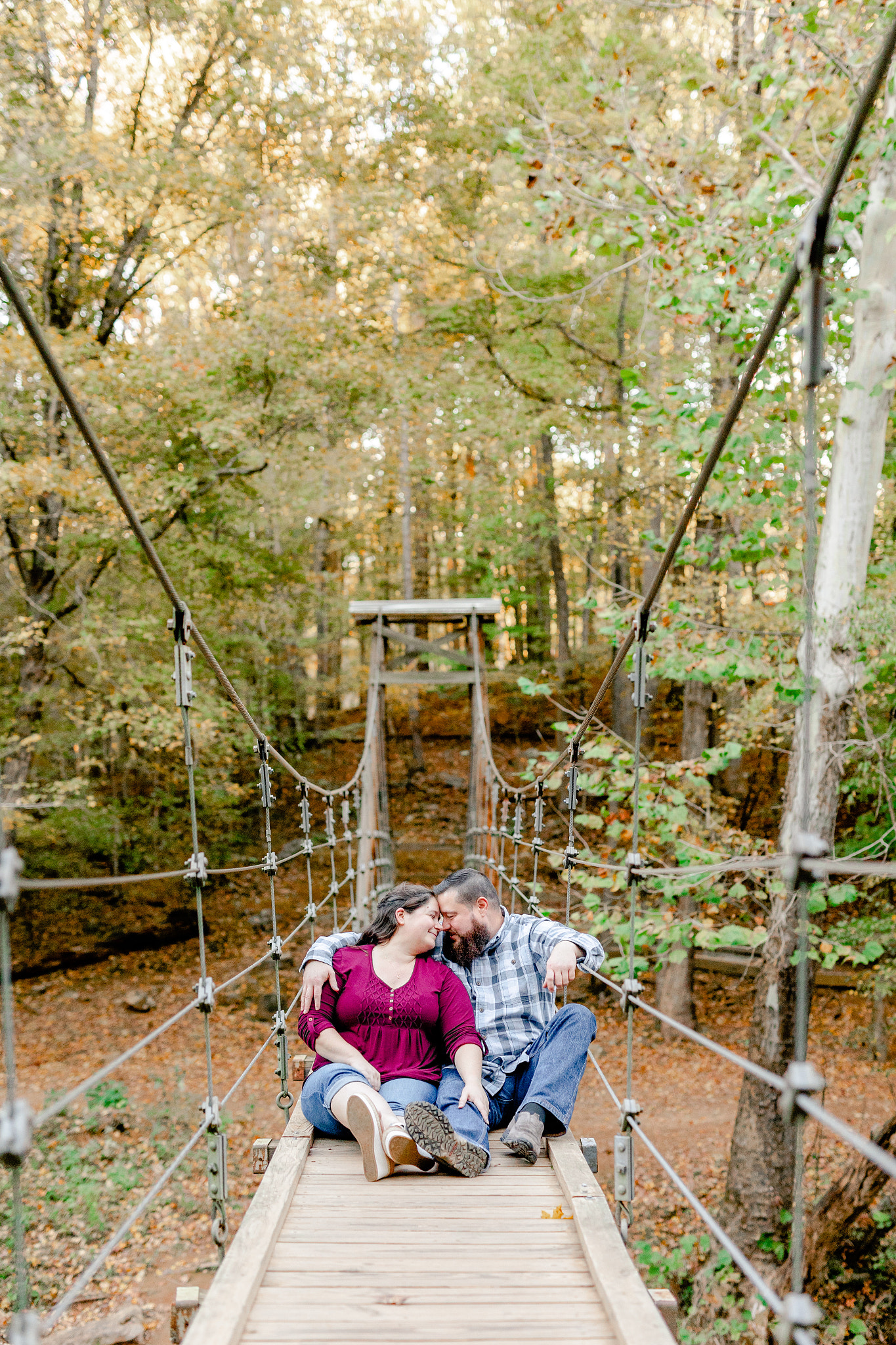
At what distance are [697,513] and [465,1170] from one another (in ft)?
14.9

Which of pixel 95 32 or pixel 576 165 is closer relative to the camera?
pixel 576 165

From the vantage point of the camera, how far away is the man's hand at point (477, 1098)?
1.91 metres

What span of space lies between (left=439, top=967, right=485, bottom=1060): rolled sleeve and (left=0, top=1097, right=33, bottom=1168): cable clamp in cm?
126

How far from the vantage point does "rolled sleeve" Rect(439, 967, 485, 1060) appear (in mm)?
2029

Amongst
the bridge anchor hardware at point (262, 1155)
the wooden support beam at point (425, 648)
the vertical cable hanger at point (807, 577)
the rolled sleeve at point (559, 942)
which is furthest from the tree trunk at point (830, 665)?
the wooden support beam at point (425, 648)

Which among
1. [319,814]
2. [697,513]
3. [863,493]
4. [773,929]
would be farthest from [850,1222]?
[319,814]

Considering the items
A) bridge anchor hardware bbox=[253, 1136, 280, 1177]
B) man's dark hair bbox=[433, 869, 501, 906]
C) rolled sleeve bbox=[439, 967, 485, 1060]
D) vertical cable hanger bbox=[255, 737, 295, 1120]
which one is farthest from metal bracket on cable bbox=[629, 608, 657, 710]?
bridge anchor hardware bbox=[253, 1136, 280, 1177]

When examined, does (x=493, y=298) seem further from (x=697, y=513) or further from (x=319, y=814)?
(x=319, y=814)

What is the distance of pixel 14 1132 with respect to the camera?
33.8 inches

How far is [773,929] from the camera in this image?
3748 millimetres

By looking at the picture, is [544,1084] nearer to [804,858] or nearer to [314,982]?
[314,982]

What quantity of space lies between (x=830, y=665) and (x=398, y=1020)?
2.29m

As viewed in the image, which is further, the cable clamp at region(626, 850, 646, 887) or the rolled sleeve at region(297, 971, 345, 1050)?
the rolled sleeve at region(297, 971, 345, 1050)

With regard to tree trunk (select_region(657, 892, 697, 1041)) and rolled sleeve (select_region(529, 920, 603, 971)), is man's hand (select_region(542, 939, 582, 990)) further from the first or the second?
tree trunk (select_region(657, 892, 697, 1041))
